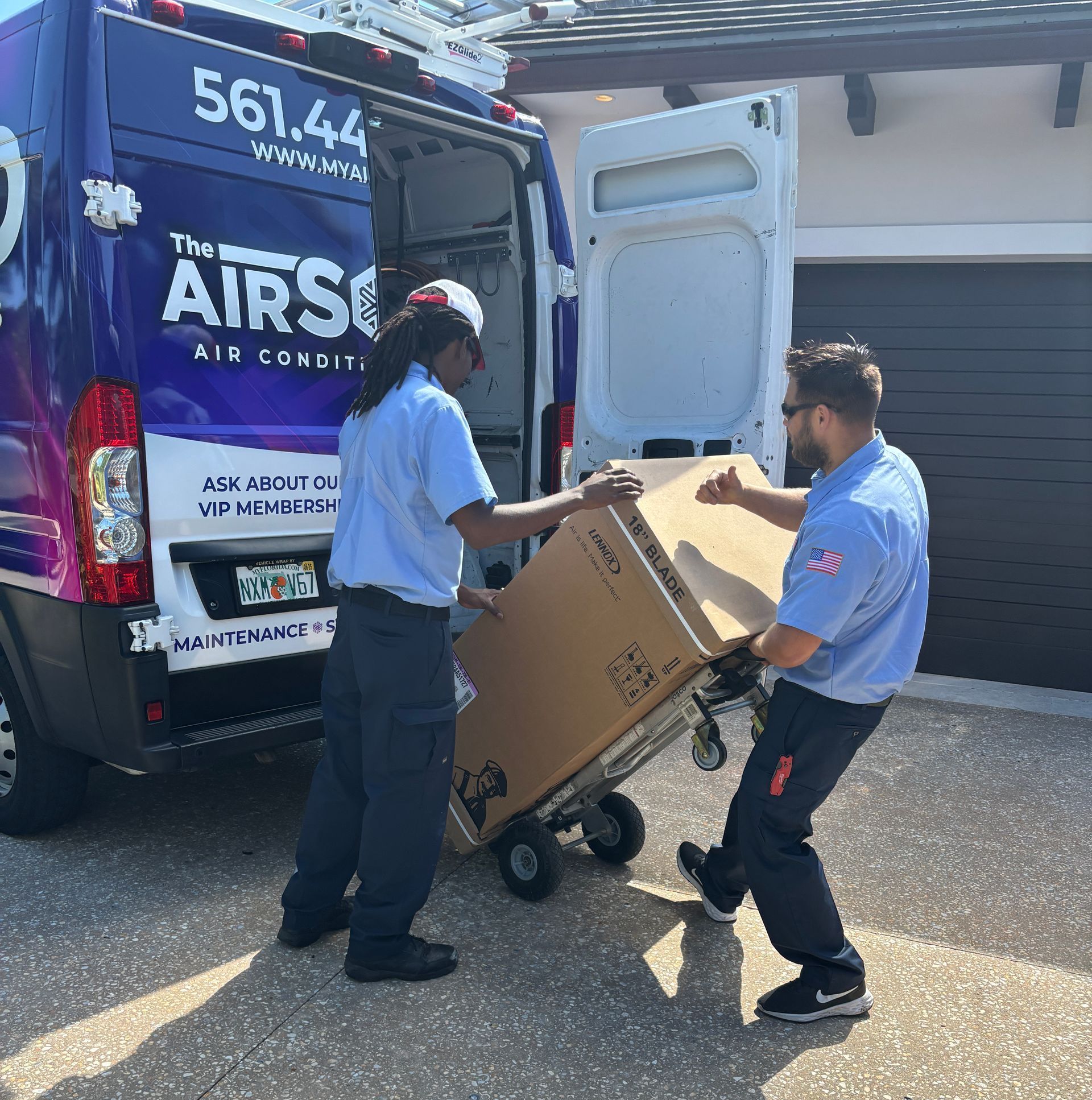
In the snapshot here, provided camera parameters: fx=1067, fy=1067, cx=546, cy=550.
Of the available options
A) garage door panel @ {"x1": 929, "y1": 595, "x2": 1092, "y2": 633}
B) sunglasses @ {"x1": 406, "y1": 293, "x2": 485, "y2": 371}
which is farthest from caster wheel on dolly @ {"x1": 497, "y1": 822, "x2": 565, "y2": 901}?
garage door panel @ {"x1": 929, "y1": 595, "x2": 1092, "y2": 633}

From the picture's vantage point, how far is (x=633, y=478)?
9.14 ft

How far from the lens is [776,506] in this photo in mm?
3014

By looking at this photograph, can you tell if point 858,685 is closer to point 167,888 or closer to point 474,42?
point 167,888

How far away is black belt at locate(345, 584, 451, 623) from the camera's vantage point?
273 centimetres

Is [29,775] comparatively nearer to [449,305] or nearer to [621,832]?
[621,832]

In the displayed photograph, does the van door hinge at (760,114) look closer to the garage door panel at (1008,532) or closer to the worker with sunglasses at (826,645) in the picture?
the worker with sunglasses at (826,645)

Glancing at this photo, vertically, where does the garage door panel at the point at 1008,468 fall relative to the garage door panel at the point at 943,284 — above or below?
below

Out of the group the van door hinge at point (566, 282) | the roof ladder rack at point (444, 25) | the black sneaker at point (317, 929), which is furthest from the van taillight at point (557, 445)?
the black sneaker at point (317, 929)

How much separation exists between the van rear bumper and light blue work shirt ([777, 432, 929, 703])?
5.30 ft

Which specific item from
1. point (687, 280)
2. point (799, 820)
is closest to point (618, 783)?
point (799, 820)

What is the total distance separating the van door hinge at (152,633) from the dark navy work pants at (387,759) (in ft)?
1.68

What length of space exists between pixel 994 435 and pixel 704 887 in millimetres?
4305

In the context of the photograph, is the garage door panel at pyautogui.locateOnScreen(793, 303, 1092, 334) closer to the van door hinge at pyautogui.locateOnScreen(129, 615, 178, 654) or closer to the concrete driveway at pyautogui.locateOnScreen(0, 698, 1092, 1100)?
the concrete driveway at pyautogui.locateOnScreen(0, 698, 1092, 1100)

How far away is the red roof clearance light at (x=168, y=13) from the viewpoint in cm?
299
